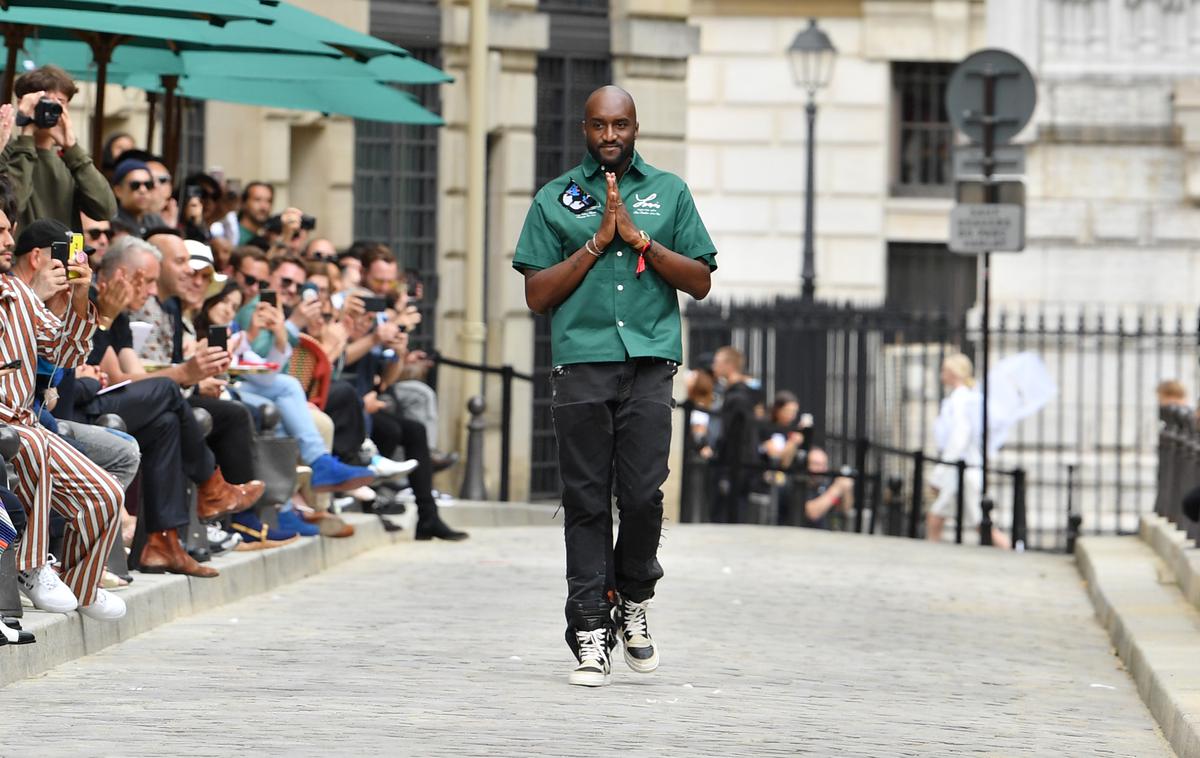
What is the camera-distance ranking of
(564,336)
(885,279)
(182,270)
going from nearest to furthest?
(564,336)
(182,270)
(885,279)

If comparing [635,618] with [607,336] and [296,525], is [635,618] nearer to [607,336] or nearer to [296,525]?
[607,336]

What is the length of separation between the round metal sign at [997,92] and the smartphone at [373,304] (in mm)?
5057

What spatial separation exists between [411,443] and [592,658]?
6.76 m

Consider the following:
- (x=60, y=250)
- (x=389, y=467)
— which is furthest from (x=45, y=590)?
(x=389, y=467)

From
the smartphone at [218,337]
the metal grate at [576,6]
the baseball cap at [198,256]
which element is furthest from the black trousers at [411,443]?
the metal grate at [576,6]

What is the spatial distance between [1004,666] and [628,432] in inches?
96.9

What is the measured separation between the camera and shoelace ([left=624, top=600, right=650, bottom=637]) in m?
9.66

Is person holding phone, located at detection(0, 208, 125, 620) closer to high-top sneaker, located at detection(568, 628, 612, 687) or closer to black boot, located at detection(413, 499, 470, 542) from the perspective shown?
high-top sneaker, located at detection(568, 628, 612, 687)

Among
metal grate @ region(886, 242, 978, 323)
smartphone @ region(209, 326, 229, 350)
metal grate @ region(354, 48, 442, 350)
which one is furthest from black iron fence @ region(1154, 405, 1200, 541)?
metal grate @ region(886, 242, 978, 323)

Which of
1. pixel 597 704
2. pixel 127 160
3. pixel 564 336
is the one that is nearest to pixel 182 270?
pixel 127 160

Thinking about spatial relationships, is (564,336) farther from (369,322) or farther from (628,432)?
(369,322)

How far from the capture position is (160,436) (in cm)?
1130

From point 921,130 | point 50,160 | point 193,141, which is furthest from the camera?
point 921,130

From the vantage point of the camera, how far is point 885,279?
34719 mm
